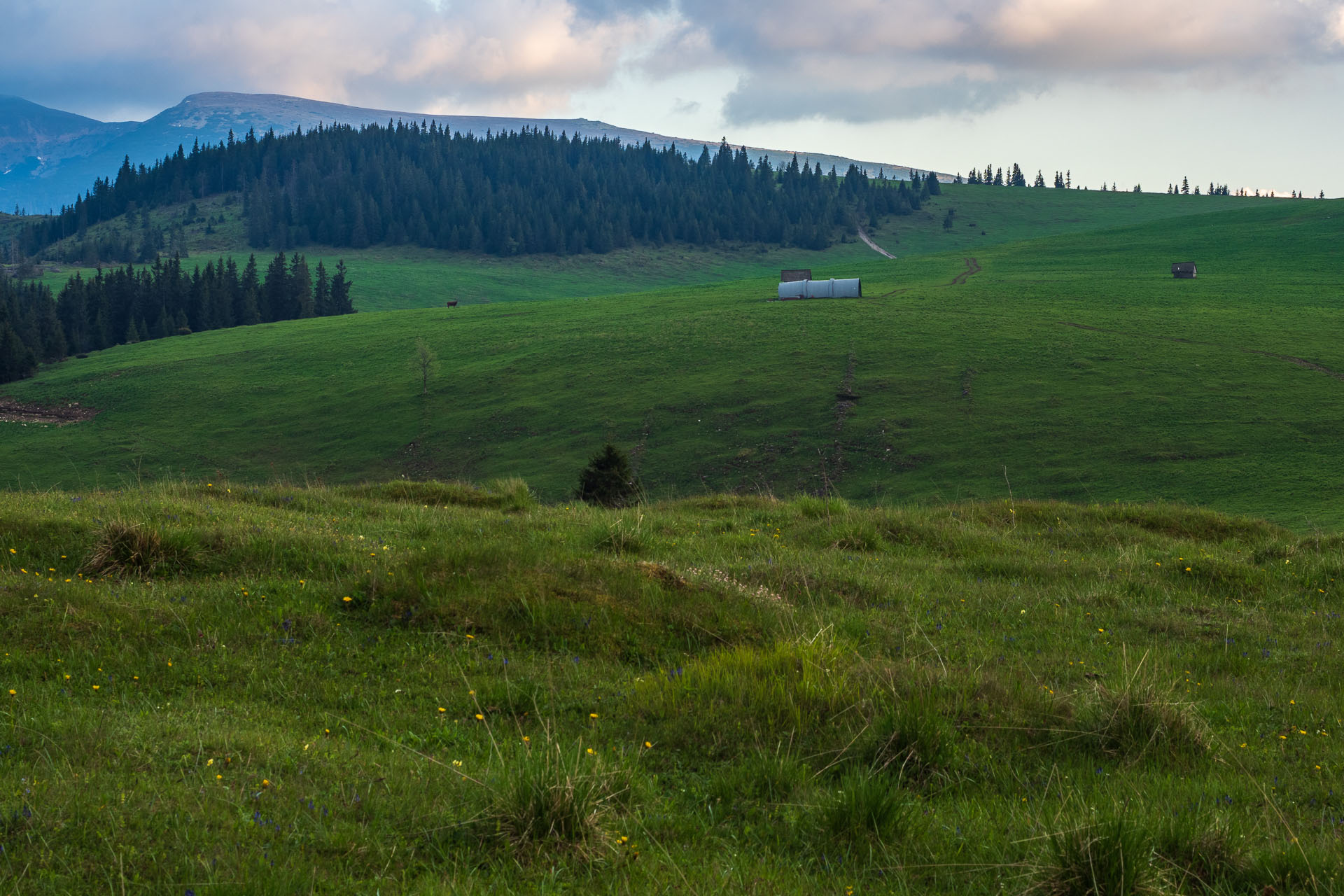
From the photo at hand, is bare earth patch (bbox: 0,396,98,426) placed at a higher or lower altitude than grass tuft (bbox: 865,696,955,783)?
lower

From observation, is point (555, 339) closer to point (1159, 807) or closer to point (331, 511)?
point (331, 511)

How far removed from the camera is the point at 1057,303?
8594 cm

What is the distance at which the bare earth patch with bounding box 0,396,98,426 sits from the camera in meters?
74.3

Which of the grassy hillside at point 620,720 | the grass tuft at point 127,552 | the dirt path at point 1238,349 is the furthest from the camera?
the dirt path at point 1238,349

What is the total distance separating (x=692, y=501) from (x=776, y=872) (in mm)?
17022

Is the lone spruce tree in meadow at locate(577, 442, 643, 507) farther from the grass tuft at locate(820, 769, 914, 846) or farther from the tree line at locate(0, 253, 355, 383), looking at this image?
the tree line at locate(0, 253, 355, 383)

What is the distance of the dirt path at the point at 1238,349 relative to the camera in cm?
5872

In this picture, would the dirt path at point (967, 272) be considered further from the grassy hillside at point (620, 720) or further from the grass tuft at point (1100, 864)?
the grass tuft at point (1100, 864)

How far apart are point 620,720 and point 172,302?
150 meters

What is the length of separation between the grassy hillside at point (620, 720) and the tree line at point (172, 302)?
13546cm

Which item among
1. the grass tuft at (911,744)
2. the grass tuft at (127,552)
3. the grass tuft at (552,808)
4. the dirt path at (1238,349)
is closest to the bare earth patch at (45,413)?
the grass tuft at (127,552)

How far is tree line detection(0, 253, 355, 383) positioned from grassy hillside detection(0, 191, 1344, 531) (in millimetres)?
34155

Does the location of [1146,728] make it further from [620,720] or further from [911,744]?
[620,720]

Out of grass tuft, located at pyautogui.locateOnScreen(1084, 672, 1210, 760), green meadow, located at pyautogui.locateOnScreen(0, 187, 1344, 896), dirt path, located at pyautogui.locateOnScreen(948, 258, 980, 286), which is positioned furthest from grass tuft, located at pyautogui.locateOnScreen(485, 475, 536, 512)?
dirt path, located at pyautogui.locateOnScreen(948, 258, 980, 286)
